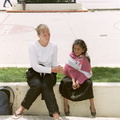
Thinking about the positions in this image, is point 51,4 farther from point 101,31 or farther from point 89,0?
point 89,0

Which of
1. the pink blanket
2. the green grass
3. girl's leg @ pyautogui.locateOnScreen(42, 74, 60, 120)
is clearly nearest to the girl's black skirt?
the pink blanket

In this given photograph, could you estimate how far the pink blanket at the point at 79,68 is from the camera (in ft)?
13.0

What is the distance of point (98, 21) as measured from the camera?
1219cm

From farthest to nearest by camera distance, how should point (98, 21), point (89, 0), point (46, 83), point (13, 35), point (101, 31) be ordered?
1. point (89, 0)
2. point (98, 21)
3. point (101, 31)
4. point (13, 35)
5. point (46, 83)

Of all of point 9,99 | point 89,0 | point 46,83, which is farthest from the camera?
point 89,0

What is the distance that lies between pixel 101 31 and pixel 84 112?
6093 mm

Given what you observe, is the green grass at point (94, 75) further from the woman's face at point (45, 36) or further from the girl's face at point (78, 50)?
the woman's face at point (45, 36)

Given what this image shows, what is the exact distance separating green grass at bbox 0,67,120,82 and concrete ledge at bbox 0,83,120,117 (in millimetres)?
235

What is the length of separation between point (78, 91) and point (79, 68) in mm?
371

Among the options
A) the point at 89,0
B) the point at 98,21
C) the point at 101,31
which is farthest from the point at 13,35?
the point at 89,0

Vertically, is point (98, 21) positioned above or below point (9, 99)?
above

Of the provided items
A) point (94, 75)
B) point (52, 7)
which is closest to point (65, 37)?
point (94, 75)

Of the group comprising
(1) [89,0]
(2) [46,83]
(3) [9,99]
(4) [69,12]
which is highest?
(1) [89,0]

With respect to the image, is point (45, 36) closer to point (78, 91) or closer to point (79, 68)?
point (79, 68)
